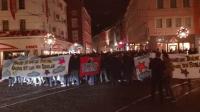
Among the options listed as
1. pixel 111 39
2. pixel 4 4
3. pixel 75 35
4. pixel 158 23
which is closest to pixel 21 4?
pixel 4 4

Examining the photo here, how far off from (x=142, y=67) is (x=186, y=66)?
424cm

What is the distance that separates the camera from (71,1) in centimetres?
11075

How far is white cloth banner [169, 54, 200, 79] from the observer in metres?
23.6

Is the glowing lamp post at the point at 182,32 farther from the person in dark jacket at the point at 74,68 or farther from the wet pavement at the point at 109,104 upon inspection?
the wet pavement at the point at 109,104

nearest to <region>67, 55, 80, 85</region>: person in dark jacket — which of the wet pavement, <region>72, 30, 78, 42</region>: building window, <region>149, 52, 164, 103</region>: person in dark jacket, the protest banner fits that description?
the protest banner

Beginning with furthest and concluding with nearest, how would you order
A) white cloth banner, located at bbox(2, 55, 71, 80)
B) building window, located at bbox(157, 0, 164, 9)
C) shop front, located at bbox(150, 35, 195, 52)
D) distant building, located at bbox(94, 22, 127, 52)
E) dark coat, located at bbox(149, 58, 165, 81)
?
distant building, located at bbox(94, 22, 127, 52)
building window, located at bbox(157, 0, 164, 9)
shop front, located at bbox(150, 35, 195, 52)
white cloth banner, located at bbox(2, 55, 71, 80)
dark coat, located at bbox(149, 58, 165, 81)

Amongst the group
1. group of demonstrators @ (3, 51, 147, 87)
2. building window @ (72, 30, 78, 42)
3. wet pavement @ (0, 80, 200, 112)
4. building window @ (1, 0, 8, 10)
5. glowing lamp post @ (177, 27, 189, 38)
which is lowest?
wet pavement @ (0, 80, 200, 112)

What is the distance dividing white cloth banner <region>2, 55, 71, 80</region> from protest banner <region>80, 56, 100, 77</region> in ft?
2.98

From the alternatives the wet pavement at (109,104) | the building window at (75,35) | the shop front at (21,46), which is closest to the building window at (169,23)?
the shop front at (21,46)

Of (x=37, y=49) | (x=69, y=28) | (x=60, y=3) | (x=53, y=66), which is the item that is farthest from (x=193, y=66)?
(x=69, y=28)

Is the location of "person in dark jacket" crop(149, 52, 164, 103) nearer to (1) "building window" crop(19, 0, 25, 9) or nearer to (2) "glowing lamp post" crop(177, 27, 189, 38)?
A: (2) "glowing lamp post" crop(177, 27, 189, 38)

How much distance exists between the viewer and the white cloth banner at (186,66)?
2358 cm

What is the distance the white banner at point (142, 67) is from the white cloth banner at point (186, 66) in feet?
12.5

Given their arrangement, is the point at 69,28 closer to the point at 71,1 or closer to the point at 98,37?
the point at 71,1
